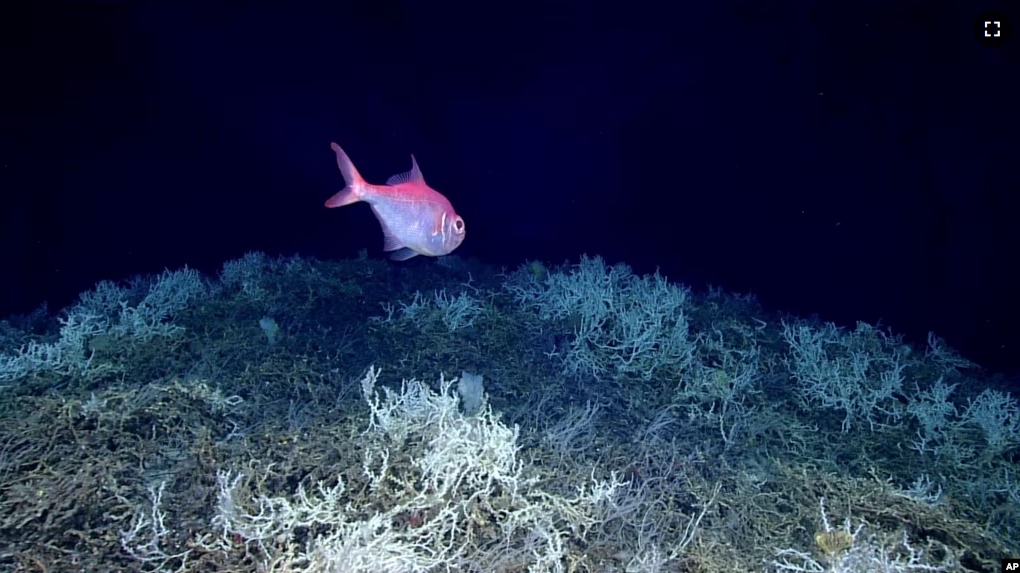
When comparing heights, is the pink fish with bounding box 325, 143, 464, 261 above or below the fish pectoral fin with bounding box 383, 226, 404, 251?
above

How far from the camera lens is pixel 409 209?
4.05 m

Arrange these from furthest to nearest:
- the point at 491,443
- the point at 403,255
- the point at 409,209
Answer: the point at 403,255
the point at 409,209
the point at 491,443

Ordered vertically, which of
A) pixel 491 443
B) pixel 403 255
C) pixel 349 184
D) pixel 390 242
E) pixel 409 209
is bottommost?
pixel 491 443

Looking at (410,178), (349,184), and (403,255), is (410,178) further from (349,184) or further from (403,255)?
(403,255)

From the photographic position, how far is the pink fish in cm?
404

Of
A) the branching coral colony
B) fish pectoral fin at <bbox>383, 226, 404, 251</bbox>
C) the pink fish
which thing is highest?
the pink fish

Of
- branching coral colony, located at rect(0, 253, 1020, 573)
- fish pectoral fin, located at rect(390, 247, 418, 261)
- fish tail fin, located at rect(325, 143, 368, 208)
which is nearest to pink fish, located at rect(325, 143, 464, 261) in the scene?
fish tail fin, located at rect(325, 143, 368, 208)

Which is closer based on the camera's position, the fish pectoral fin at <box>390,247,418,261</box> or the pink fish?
the pink fish

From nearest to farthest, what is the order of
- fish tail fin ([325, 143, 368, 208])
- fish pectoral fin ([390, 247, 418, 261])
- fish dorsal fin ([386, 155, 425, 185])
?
fish tail fin ([325, 143, 368, 208])
fish dorsal fin ([386, 155, 425, 185])
fish pectoral fin ([390, 247, 418, 261])

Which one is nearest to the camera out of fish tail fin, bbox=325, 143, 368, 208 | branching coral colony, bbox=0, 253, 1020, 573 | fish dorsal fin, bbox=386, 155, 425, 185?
branching coral colony, bbox=0, 253, 1020, 573

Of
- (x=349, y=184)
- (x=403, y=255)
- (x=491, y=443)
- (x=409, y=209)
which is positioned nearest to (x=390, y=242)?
(x=403, y=255)

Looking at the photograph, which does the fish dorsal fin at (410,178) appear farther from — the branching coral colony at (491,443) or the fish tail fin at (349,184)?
the branching coral colony at (491,443)

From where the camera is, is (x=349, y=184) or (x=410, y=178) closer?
(x=349, y=184)

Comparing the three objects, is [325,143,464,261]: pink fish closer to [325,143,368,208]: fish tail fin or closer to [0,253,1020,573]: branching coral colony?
[325,143,368,208]: fish tail fin
